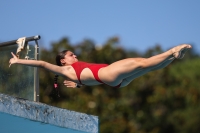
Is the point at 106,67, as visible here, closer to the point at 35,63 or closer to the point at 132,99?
the point at 35,63

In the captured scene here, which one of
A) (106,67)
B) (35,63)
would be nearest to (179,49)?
(106,67)

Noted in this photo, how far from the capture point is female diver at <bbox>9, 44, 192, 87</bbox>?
806 cm

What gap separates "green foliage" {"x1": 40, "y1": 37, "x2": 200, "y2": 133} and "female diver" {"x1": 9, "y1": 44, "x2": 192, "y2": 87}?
12482 millimetres

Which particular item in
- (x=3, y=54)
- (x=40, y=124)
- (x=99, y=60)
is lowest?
(x=40, y=124)

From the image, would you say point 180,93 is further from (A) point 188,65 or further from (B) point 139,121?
(A) point 188,65

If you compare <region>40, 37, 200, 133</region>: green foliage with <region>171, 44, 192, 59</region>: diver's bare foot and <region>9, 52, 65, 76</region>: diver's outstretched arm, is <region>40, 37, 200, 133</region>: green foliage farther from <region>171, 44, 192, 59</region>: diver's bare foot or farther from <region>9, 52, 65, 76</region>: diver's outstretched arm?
<region>171, 44, 192, 59</region>: diver's bare foot

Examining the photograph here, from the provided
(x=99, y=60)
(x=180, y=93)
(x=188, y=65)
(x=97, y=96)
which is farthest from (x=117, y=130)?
(x=188, y=65)

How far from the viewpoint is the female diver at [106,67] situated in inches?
317

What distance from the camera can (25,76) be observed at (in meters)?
9.17

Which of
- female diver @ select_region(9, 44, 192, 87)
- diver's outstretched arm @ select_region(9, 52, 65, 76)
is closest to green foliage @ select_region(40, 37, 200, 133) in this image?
female diver @ select_region(9, 44, 192, 87)

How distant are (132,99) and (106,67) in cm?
1729

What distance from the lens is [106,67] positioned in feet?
28.5

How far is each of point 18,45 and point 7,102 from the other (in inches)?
37.5

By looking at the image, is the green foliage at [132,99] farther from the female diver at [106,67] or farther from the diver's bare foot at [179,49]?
the diver's bare foot at [179,49]
